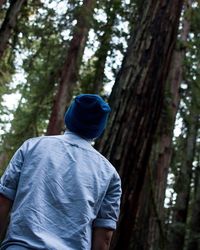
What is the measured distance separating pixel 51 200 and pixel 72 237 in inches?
7.6

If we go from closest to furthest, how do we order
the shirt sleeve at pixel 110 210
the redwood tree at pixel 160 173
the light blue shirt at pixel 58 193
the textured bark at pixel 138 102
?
the light blue shirt at pixel 58 193 < the shirt sleeve at pixel 110 210 < the textured bark at pixel 138 102 < the redwood tree at pixel 160 173

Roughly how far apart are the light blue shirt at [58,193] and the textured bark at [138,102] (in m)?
1.68

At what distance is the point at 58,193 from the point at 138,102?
2.34m

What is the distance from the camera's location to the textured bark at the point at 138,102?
13.1 ft

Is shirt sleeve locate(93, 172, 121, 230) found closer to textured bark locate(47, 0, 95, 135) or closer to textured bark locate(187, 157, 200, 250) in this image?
textured bark locate(47, 0, 95, 135)

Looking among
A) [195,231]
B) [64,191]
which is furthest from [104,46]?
[64,191]

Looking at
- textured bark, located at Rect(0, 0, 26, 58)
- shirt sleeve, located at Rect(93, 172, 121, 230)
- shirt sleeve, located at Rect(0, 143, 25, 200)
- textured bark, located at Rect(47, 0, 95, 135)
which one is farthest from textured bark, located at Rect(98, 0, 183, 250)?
textured bark, located at Rect(47, 0, 95, 135)

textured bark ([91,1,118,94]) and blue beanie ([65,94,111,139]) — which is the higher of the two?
textured bark ([91,1,118,94])

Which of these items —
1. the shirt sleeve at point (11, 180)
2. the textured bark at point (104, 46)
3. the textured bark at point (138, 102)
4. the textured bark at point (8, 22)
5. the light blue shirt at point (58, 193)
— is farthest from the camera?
the textured bark at point (8, 22)

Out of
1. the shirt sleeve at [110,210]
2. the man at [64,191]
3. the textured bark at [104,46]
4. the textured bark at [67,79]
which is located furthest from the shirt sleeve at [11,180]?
the textured bark at [67,79]

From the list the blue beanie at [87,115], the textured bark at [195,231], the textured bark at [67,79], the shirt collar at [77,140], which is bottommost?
the textured bark at [195,231]

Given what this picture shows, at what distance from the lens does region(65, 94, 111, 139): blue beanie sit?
2.31 metres

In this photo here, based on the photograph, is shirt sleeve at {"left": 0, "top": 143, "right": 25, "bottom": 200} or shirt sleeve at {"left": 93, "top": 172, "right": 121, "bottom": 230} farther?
shirt sleeve at {"left": 93, "top": 172, "right": 121, "bottom": 230}

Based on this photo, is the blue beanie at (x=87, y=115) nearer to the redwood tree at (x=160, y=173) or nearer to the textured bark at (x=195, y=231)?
the redwood tree at (x=160, y=173)
